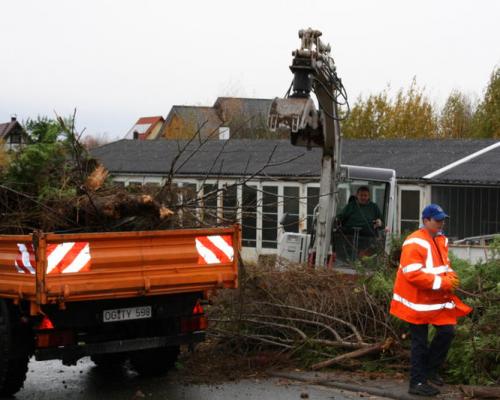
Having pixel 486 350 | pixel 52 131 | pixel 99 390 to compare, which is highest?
pixel 52 131

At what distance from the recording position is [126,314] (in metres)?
9.45

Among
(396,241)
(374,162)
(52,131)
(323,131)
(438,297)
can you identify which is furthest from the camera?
(374,162)

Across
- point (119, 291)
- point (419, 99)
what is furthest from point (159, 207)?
point (419, 99)

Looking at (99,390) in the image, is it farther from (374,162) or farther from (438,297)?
(374,162)

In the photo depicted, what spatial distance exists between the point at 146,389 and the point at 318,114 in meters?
5.51

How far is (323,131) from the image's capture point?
14.1m

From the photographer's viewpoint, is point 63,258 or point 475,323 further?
point 475,323

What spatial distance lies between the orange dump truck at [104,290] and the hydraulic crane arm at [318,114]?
3.61 m

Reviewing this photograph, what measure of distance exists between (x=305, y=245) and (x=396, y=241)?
342 centimetres

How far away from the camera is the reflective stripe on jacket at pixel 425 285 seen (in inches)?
342

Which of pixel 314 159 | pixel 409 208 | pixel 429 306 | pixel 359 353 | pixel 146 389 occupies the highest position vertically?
pixel 314 159

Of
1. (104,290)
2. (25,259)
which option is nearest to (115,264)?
(104,290)

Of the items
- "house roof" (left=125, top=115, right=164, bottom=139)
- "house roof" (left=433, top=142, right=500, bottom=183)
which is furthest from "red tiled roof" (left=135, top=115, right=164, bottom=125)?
"house roof" (left=433, top=142, right=500, bottom=183)

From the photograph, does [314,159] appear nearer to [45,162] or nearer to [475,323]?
[45,162]
